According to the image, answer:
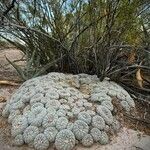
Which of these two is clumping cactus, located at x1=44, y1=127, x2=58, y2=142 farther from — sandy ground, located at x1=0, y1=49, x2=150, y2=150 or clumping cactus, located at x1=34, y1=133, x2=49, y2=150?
sandy ground, located at x1=0, y1=49, x2=150, y2=150

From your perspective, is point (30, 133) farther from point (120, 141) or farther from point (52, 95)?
point (120, 141)

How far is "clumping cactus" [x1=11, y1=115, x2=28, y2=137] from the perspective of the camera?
15.5ft

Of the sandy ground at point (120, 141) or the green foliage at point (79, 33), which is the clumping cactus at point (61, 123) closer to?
the sandy ground at point (120, 141)

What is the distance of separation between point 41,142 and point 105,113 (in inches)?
36.6

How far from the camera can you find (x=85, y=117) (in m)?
4.81

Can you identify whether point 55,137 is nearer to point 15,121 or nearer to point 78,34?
point 15,121

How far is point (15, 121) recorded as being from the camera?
16.1 ft

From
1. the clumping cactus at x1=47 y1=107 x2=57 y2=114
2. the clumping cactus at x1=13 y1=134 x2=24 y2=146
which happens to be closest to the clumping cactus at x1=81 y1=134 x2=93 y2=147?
the clumping cactus at x1=47 y1=107 x2=57 y2=114

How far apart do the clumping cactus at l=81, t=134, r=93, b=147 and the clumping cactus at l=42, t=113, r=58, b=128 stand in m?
0.40

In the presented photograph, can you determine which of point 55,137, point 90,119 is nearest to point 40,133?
point 55,137

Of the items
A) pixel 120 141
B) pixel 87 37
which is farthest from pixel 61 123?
pixel 87 37

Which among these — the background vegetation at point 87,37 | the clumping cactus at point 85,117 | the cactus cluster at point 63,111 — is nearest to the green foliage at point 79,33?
the background vegetation at point 87,37

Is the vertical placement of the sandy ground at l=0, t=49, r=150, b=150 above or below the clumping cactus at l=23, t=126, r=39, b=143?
below

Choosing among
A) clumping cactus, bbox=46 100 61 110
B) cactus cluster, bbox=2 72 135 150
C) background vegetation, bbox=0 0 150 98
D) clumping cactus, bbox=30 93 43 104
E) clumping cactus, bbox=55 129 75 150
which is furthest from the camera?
background vegetation, bbox=0 0 150 98
